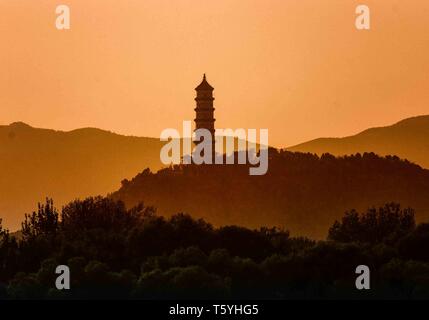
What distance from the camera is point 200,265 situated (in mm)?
63500

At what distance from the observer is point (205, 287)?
57.3 m

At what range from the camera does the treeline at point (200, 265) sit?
191 ft

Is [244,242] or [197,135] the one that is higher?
[197,135]

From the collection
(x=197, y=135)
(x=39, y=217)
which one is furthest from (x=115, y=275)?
(x=197, y=135)

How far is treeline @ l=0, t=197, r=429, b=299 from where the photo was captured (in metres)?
58.2
